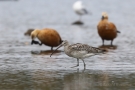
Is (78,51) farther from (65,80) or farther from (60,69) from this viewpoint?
(65,80)

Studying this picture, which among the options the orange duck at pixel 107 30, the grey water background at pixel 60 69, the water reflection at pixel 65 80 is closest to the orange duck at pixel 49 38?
the grey water background at pixel 60 69

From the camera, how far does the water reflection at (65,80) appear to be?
9.38m

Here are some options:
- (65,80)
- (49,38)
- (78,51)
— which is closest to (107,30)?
(49,38)

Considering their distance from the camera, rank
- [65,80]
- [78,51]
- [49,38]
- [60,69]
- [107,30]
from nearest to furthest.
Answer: [65,80] → [60,69] → [78,51] → [49,38] → [107,30]

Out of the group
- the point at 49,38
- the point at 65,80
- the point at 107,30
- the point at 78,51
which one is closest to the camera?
the point at 65,80

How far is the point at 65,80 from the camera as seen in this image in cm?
1009

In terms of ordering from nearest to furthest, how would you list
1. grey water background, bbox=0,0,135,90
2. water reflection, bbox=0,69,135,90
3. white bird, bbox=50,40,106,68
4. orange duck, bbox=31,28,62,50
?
water reflection, bbox=0,69,135,90, grey water background, bbox=0,0,135,90, white bird, bbox=50,40,106,68, orange duck, bbox=31,28,62,50

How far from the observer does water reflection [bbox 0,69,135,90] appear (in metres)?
9.38

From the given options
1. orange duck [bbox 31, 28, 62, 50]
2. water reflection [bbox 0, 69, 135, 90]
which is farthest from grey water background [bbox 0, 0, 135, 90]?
orange duck [bbox 31, 28, 62, 50]

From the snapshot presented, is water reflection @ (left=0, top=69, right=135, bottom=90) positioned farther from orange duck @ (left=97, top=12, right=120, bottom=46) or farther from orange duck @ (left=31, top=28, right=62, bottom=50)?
orange duck @ (left=97, top=12, right=120, bottom=46)

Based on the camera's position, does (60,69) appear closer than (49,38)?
Yes

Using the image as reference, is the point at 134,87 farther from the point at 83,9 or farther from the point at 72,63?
the point at 83,9

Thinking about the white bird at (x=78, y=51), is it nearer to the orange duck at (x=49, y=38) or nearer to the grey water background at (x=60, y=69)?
the grey water background at (x=60, y=69)

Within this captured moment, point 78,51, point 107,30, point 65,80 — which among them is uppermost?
point 78,51
